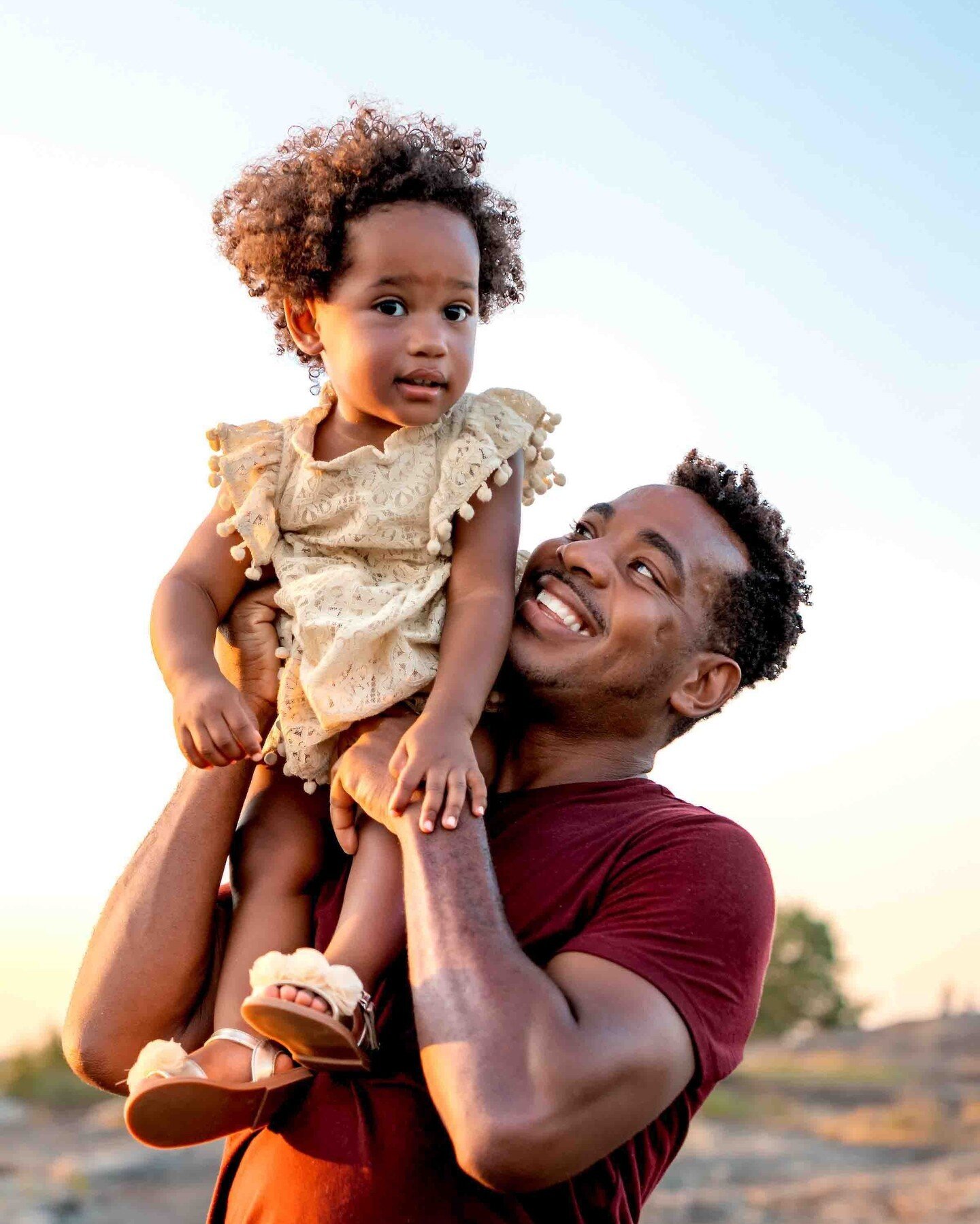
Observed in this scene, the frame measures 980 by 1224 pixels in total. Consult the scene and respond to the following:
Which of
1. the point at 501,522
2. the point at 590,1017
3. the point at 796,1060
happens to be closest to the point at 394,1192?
the point at 590,1017

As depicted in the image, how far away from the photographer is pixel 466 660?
291cm

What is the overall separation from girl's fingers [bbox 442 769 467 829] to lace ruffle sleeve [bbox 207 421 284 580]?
0.65 m

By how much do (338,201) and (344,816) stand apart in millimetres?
1246

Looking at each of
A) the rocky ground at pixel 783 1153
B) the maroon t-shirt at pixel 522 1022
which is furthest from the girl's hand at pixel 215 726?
the rocky ground at pixel 783 1153

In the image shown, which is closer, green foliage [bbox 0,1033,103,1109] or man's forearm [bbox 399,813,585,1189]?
man's forearm [bbox 399,813,585,1189]

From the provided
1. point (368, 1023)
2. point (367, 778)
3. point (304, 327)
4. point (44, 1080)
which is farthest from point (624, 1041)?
point (44, 1080)

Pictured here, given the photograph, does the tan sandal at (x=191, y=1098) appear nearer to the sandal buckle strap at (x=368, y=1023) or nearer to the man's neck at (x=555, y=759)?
the sandal buckle strap at (x=368, y=1023)

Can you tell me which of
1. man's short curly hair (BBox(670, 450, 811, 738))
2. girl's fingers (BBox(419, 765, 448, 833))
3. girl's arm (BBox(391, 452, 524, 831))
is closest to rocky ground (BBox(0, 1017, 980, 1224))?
man's short curly hair (BBox(670, 450, 811, 738))

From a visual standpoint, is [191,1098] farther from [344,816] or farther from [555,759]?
[555,759]

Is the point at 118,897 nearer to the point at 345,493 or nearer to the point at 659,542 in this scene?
the point at 345,493

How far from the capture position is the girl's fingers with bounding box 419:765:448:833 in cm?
274

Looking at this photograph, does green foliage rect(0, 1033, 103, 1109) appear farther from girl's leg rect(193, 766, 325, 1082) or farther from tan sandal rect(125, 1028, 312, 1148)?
tan sandal rect(125, 1028, 312, 1148)

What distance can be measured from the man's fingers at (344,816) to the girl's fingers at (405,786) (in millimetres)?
250

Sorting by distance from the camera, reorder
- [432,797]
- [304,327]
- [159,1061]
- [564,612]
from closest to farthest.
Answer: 1. [159,1061]
2. [432,797]
3. [304,327]
4. [564,612]
